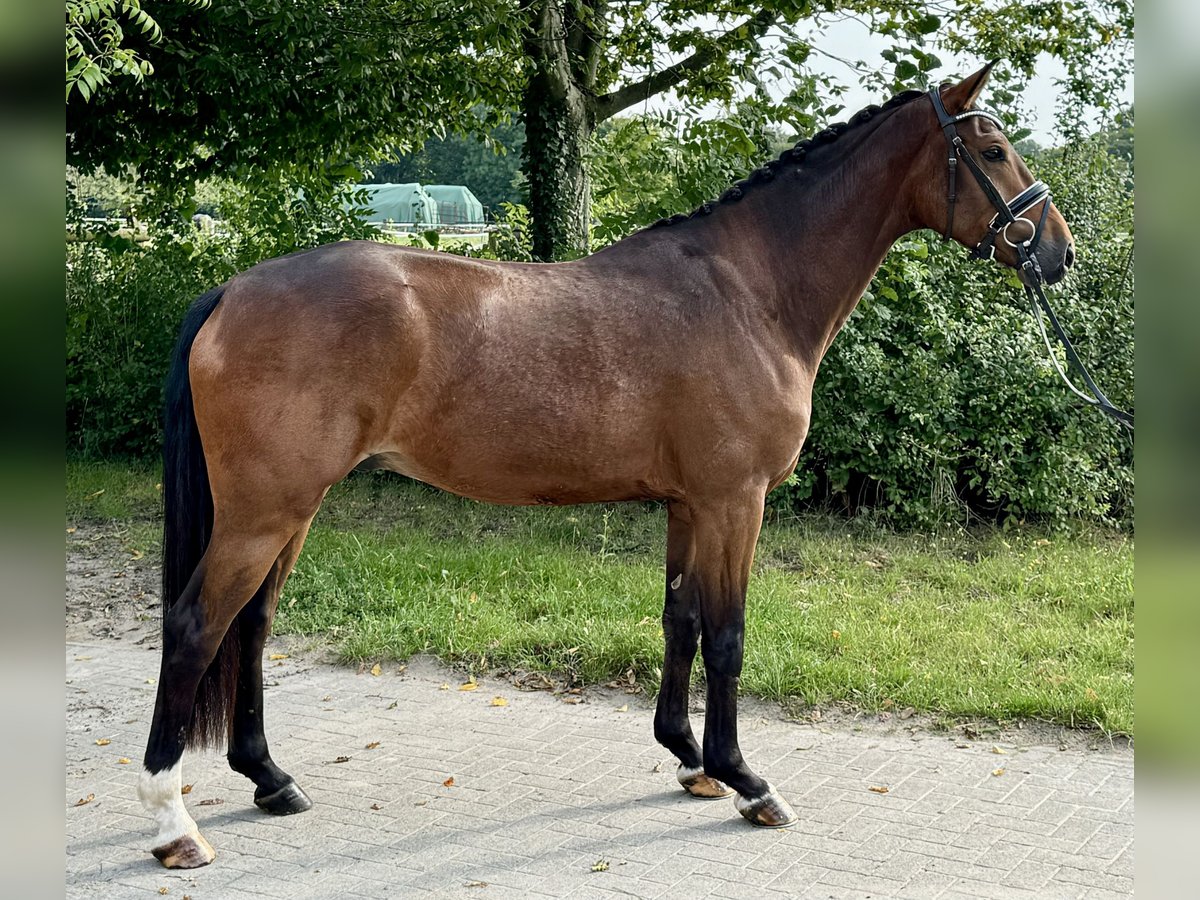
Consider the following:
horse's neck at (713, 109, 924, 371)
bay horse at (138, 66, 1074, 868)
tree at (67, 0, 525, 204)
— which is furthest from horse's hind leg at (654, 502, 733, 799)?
tree at (67, 0, 525, 204)

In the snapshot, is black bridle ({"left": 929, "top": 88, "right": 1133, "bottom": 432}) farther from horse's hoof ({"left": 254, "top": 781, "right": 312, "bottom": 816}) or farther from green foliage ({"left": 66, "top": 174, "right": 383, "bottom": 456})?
green foliage ({"left": 66, "top": 174, "right": 383, "bottom": 456})

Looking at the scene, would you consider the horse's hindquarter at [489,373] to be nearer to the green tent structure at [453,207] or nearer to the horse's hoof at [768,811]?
the horse's hoof at [768,811]

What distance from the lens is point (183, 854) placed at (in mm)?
3537

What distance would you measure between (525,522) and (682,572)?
4.08 m

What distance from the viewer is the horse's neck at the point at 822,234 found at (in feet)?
13.5

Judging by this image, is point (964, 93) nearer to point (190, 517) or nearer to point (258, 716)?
point (190, 517)

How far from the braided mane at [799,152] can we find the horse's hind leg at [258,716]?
6.54 ft

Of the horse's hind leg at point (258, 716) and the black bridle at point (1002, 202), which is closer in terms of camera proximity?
the black bridle at point (1002, 202)

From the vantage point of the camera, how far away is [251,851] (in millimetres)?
3676

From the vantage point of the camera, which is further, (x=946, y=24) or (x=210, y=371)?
(x=946, y=24)

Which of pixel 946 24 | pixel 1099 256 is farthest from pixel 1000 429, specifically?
pixel 946 24

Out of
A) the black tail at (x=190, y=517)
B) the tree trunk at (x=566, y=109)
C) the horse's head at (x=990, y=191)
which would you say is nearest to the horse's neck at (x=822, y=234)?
the horse's head at (x=990, y=191)

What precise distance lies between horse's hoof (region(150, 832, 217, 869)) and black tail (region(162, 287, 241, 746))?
0.34m
